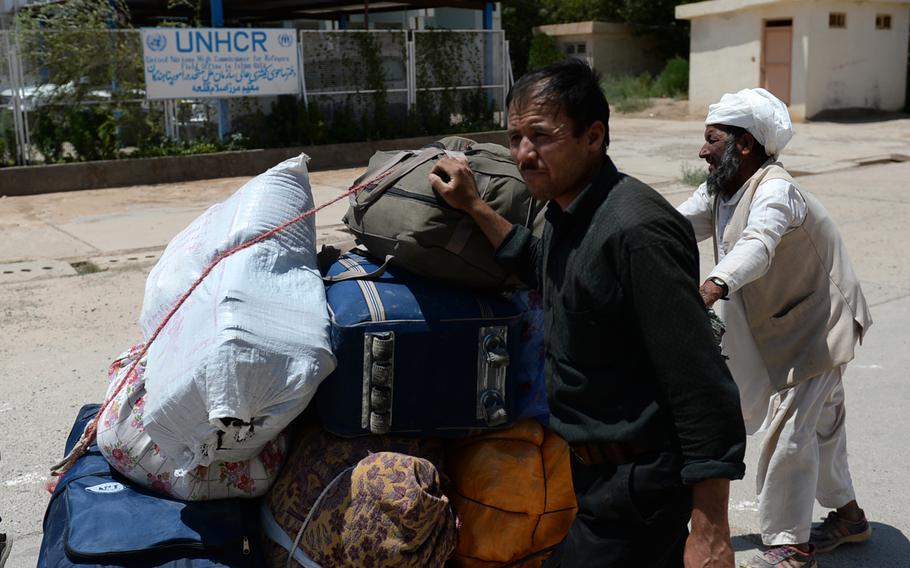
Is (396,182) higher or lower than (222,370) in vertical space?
higher

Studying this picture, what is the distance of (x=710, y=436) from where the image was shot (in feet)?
6.05

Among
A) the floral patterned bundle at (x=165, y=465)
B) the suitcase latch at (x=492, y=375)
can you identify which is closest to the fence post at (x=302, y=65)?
the floral patterned bundle at (x=165, y=465)

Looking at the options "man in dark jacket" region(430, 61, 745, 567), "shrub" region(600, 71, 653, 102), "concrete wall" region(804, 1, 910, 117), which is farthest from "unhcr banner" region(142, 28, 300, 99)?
"shrub" region(600, 71, 653, 102)

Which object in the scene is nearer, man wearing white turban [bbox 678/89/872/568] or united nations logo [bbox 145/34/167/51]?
man wearing white turban [bbox 678/89/872/568]

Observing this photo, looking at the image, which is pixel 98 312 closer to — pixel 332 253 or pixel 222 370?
pixel 332 253

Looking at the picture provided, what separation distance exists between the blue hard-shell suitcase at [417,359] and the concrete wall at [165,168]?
11300mm

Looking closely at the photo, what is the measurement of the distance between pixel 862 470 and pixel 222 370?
294 cm

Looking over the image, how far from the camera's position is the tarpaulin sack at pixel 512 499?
2.63 m

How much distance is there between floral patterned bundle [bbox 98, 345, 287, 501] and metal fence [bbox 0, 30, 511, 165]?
37.8 ft

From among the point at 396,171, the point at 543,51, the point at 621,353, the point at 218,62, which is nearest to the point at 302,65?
the point at 218,62

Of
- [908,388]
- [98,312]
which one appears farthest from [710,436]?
[98,312]

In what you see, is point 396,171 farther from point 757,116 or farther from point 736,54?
point 736,54

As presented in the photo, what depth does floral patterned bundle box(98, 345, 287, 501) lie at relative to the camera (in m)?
2.55

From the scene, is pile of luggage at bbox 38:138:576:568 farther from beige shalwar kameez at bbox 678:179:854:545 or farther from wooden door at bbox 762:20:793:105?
wooden door at bbox 762:20:793:105
